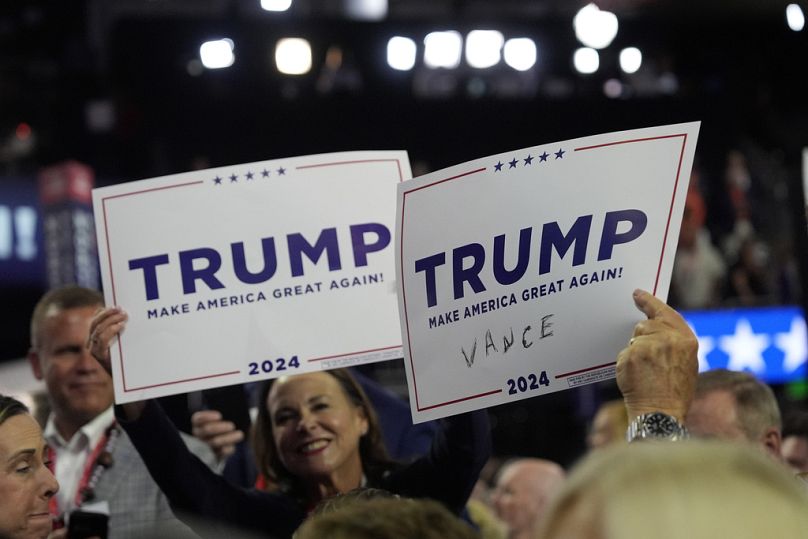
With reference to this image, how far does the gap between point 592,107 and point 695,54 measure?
1467 millimetres

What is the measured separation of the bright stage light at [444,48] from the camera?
612 inches

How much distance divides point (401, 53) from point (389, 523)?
14.7 metres

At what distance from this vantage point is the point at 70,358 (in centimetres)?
398

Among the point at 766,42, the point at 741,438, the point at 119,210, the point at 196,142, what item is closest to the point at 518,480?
the point at 741,438

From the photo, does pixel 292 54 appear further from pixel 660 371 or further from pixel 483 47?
pixel 660 371

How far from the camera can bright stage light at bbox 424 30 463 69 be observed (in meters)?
15.5

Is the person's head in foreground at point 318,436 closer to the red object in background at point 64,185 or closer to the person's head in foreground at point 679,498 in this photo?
the person's head in foreground at point 679,498

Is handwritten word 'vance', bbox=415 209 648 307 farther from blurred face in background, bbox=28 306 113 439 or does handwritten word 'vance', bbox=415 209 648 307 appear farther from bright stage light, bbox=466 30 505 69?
bright stage light, bbox=466 30 505 69

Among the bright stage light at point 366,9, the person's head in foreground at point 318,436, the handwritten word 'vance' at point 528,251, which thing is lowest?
the person's head in foreground at point 318,436

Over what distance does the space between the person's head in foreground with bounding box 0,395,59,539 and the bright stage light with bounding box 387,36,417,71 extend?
13361mm

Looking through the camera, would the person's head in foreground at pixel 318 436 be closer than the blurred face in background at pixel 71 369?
Yes

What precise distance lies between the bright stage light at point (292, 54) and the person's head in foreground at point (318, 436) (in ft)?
40.6

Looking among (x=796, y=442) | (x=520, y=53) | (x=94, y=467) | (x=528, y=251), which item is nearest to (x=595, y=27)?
(x=520, y=53)

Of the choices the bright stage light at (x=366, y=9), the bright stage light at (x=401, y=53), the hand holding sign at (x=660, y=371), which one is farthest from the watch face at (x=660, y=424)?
the bright stage light at (x=366, y=9)
